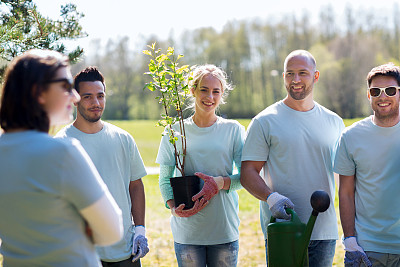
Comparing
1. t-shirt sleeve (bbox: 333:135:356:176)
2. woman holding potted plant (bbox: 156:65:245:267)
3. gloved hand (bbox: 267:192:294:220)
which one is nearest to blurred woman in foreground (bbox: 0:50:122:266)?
gloved hand (bbox: 267:192:294:220)

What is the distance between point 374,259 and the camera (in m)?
2.74

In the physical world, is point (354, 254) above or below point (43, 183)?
→ below

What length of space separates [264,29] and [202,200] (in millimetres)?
39294

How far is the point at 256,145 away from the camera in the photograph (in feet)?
9.89

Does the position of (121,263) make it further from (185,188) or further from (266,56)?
(266,56)

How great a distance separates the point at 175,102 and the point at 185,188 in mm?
596

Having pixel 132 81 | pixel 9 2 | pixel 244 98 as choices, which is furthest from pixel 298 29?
pixel 9 2

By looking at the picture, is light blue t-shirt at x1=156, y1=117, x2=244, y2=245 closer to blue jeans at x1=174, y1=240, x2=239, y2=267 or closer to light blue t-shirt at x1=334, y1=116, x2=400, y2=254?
blue jeans at x1=174, y1=240, x2=239, y2=267

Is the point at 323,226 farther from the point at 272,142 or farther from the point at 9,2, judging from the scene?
the point at 9,2

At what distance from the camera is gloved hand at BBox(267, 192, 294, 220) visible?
269 centimetres

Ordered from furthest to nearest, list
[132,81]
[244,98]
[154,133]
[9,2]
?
[244,98], [132,81], [154,133], [9,2]

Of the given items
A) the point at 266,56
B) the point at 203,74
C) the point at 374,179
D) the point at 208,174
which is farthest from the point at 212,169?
the point at 266,56

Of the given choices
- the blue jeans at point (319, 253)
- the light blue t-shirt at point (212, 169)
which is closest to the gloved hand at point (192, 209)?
the light blue t-shirt at point (212, 169)

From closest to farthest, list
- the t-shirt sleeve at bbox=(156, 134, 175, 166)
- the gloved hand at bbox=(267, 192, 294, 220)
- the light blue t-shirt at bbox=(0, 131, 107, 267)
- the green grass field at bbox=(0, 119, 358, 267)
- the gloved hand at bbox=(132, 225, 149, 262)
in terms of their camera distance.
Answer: the light blue t-shirt at bbox=(0, 131, 107, 267), the gloved hand at bbox=(267, 192, 294, 220), the gloved hand at bbox=(132, 225, 149, 262), the t-shirt sleeve at bbox=(156, 134, 175, 166), the green grass field at bbox=(0, 119, 358, 267)
